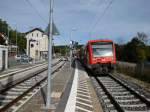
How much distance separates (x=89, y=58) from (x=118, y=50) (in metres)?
45.8

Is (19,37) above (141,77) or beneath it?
above

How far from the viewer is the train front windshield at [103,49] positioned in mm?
29031

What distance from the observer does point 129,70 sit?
35906 mm

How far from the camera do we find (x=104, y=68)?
2917 cm

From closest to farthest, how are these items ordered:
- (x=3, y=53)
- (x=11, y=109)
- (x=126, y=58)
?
(x=11, y=109)
(x=3, y=53)
(x=126, y=58)

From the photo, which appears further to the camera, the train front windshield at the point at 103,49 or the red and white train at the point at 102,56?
the train front windshield at the point at 103,49

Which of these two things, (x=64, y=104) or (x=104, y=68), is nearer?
(x=64, y=104)

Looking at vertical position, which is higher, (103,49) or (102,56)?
(103,49)

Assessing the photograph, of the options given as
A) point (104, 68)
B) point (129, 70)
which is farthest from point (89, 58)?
point (129, 70)

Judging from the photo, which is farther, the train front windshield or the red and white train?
the train front windshield

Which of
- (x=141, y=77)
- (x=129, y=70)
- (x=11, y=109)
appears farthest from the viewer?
(x=129, y=70)

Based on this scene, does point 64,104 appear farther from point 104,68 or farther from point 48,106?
point 104,68

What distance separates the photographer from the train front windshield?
29.0 metres

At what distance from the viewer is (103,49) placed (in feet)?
95.5
